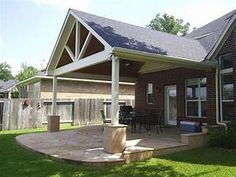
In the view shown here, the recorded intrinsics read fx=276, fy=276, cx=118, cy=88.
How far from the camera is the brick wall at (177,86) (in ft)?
37.8

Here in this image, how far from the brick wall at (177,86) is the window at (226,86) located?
39 cm

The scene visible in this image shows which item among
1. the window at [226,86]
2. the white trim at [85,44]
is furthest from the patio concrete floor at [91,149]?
the white trim at [85,44]

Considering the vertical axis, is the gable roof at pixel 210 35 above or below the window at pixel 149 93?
above

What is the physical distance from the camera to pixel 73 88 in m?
21.5

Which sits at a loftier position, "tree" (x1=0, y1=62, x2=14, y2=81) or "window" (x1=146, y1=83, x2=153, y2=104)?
"tree" (x1=0, y1=62, x2=14, y2=81)

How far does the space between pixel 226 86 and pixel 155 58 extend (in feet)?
11.5

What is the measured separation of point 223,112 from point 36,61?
56.4 m

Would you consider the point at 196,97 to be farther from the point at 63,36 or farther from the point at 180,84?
the point at 63,36

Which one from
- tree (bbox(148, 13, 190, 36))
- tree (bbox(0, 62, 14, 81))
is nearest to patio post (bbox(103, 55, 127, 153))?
tree (bbox(148, 13, 190, 36))

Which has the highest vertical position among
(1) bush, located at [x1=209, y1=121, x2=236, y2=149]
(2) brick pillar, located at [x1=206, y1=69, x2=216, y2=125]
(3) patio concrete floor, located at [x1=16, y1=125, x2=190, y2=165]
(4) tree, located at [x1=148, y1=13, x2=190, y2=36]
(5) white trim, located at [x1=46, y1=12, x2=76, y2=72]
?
(4) tree, located at [x1=148, y1=13, x2=190, y2=36]

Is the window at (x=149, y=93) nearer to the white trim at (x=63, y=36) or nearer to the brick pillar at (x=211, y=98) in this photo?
the brick pillar at (x=211, y=98)

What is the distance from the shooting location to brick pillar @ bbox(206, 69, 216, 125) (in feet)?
37.2

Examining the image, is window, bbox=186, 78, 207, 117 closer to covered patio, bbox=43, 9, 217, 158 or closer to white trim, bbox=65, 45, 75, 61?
covered patio, bbox=43, 9, 217, 158

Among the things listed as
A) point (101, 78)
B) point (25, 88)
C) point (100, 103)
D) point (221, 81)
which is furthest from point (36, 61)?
point (221, 81)
